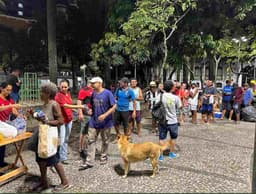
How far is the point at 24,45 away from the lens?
19234 millimetres

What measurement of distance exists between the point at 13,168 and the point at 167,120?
124 inches

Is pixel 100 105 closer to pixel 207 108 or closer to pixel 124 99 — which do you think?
pixel 124 99

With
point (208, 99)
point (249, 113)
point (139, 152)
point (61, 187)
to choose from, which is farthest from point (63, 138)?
point (249, 113)

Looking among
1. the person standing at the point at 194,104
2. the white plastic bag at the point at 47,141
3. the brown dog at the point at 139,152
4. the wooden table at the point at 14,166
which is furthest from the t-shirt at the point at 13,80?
the person standing at the point at 194,104

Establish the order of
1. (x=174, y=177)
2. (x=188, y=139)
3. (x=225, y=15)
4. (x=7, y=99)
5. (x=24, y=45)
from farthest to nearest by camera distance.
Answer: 1. (x=24, y=45)
2. (x=225, y=15)
3. (x=188, y=139)
4. (x=7, y=99)
5. (x=174, y=177)

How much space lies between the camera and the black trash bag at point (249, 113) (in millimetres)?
10758

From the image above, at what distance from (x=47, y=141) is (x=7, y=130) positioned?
1.07m

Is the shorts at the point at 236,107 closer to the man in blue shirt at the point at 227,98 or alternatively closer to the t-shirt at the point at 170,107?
the man in blue shirt at the point at 227,98

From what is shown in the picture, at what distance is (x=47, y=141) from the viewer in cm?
387

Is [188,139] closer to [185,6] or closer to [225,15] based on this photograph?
[185,6]

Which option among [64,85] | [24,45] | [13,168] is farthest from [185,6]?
[24,45]

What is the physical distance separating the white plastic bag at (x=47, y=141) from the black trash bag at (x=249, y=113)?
9085 mm

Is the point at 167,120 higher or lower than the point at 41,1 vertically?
lower

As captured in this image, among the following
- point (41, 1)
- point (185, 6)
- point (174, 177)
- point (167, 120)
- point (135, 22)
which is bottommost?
point (174, 177)
